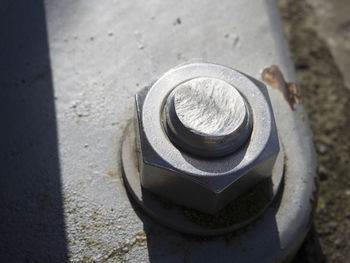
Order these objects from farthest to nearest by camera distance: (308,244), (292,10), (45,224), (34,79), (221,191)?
(292,10)
(308,244)
(34,79)
(45,224)
(221,191)

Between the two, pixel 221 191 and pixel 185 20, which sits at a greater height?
pixel 185 20

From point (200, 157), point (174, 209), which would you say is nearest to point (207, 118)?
point (200, 157)

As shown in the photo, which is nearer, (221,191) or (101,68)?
(221,191)

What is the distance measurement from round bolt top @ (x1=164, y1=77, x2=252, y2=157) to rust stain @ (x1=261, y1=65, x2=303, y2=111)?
23 centimetres

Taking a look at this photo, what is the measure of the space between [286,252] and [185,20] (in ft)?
1.73

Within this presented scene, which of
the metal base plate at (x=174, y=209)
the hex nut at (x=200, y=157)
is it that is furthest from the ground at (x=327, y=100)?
the hex nut at (x=200, y=157)

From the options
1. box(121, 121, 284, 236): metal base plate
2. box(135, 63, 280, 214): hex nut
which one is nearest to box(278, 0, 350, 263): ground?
box(121, 121, 284, 236): metal base plate

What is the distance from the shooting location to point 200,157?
63 cm

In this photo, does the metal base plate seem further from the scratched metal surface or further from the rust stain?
the rust stain

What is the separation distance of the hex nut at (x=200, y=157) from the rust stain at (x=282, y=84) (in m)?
0.14

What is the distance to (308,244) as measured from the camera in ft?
3.36

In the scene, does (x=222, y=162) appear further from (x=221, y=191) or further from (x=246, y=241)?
(x=246, y=241)

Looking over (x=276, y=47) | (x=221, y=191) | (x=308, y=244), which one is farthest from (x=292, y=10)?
(x=221, y=191)

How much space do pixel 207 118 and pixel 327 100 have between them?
0.88 m
